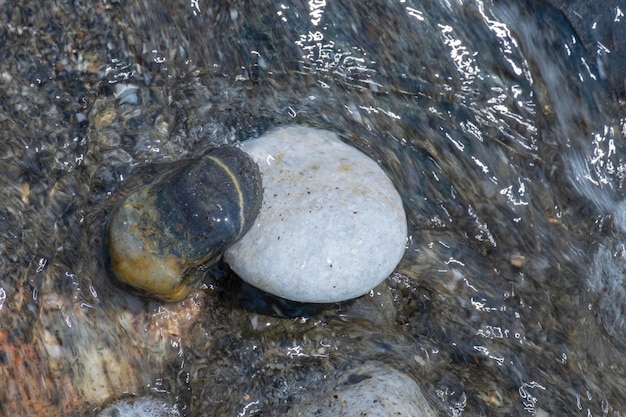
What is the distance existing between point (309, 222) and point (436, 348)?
41.2 inches

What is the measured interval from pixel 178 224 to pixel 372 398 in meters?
1.20

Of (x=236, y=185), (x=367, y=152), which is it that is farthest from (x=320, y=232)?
(x=367, y=152)

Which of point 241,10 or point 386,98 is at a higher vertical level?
point 241,10

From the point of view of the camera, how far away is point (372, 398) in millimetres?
3141

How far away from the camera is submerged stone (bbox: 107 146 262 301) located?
10.0ft

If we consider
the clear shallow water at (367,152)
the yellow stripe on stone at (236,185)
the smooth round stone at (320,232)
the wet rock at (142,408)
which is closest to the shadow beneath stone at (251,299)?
the clear shallow water at (367,152)

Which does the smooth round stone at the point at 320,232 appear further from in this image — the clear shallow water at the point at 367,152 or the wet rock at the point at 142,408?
the wet rock at the point at 142,408

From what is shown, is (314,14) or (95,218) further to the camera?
(314,14)

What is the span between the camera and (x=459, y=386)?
353 centimetres

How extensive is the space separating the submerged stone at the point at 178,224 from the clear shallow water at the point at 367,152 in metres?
0.24

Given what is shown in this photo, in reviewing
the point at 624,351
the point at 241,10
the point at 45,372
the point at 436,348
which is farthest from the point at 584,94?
the point at 45,372

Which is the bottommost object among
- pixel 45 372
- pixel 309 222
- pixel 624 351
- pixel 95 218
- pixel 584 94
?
pixel 624 351

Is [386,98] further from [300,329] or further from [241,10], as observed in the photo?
[300,329]

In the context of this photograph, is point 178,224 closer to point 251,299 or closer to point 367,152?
point 251,299
